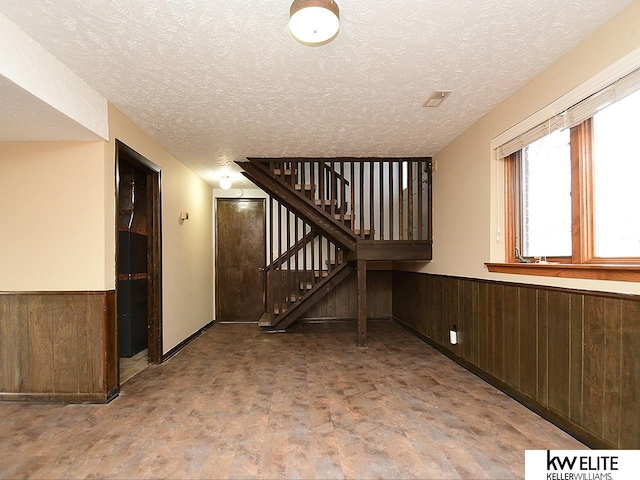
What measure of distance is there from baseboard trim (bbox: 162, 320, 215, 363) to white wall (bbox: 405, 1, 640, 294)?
355cm

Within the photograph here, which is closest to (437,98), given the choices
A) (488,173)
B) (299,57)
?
(488,173)

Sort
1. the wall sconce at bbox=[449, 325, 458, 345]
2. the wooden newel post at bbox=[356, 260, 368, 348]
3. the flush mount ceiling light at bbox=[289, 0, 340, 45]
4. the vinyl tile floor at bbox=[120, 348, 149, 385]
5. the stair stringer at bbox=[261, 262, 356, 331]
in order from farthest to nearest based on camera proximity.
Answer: the stair stringer at bbox=[261, 262, 356, 331] → the wooden newel post at bbox=[356, 260, 368, 348] → the wall sconce at bbox=[449, 325, 458, 345] → the vinyl tile floor at bbox=[120, 348, 149, 385] → the flush mount ceiling light at bbox=[289, 0, 340, 45]

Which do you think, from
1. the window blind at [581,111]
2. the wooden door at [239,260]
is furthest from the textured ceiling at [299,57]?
the wooden door at [239,260]

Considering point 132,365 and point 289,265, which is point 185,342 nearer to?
point 132,365

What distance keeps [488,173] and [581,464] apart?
2325 mm

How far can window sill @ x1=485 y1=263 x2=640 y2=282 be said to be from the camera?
6.18 ft

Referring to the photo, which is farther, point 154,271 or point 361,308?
point 361,308

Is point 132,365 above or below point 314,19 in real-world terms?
below

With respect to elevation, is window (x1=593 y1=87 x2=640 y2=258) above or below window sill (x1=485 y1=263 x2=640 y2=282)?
above

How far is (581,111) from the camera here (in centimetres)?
221

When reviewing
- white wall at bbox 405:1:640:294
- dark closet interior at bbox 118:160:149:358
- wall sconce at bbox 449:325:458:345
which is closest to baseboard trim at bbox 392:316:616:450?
wall sconce at bbox 449:325:458:345

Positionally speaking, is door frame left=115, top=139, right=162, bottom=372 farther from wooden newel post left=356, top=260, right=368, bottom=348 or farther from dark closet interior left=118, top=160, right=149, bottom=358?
wooden newel post left=356, top=260, right=368, bottom=348

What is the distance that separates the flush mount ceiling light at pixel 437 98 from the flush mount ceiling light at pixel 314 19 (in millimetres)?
1397

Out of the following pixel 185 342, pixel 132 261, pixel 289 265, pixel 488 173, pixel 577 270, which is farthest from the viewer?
pixel 289 265
